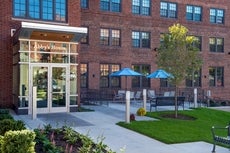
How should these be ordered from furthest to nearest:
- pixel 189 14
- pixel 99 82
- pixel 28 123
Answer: pixel 189 14, pixel 99 82, pixel 28 123

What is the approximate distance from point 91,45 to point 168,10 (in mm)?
8845

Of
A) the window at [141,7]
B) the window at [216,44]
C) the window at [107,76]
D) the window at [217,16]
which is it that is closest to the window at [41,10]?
the window at [107,76]

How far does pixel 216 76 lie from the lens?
32.8 meters

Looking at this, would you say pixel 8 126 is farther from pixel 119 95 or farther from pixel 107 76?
pixel 107 76

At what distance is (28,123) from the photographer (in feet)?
45.4

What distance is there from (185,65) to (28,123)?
853cm

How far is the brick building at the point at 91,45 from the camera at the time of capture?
17.3 m

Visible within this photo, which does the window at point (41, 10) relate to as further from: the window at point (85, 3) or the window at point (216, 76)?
the window at point (216, 76)

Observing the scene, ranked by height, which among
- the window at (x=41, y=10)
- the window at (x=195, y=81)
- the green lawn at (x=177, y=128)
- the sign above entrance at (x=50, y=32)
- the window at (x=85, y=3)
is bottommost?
the green lawn at (x=177, y=128)

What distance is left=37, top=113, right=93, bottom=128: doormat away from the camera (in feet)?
46.0

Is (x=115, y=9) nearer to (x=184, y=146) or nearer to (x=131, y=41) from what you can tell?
(x=131, y=41)

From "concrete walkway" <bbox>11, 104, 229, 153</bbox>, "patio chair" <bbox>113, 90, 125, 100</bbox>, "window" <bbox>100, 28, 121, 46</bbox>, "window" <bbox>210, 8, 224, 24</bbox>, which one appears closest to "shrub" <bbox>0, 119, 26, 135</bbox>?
"concrete walkway" <bbox>11, 104, 229, 153</bbox>

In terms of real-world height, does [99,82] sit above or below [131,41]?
below

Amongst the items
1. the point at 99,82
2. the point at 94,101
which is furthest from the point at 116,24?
the point at 94,101
